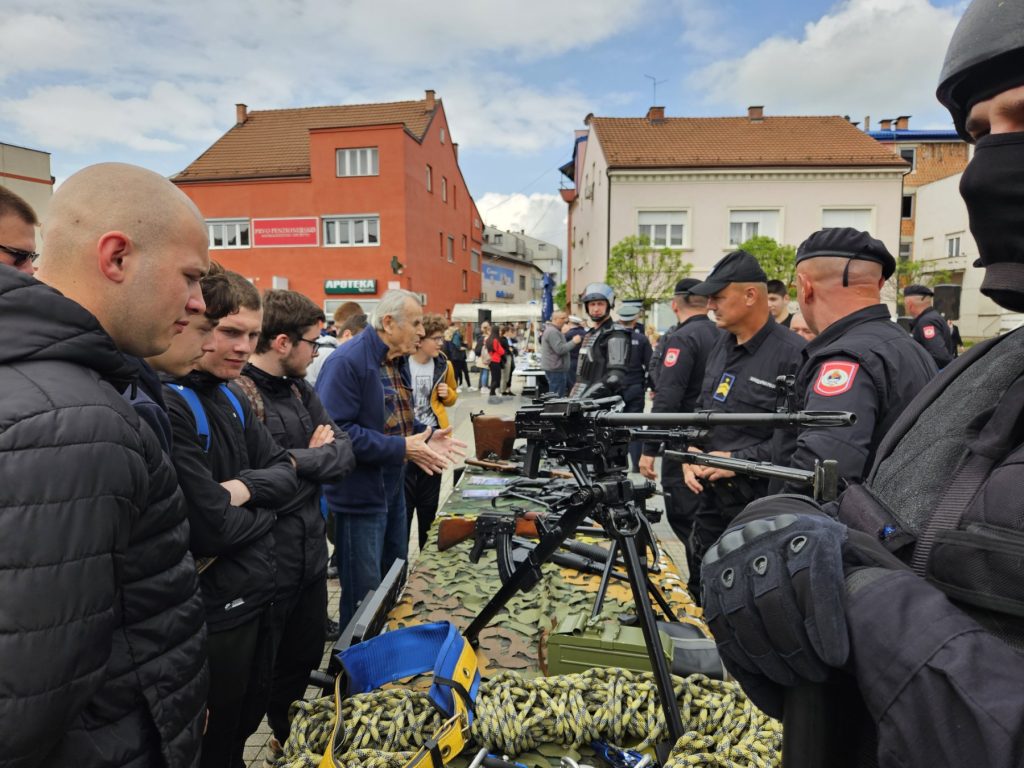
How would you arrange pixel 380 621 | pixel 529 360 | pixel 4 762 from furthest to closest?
pixel 529 360
pixel 380 621
pixel 4 762

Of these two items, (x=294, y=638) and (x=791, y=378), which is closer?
(x=294, y=638)

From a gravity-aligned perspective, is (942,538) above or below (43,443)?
below

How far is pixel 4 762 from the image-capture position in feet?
3.07

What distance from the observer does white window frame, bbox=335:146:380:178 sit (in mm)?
26297

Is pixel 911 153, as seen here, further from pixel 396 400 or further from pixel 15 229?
pixel 15 229

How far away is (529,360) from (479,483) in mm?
13516

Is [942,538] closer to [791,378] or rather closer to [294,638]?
[791,378]

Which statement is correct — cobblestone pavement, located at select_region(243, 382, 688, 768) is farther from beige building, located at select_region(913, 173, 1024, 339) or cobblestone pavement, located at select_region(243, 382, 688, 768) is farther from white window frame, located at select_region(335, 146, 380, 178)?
beige building, located at select_region(913, 173, 1024, 339)

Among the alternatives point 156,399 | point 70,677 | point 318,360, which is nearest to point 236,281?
point 156,399

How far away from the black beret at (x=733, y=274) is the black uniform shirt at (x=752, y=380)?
26 centimetres

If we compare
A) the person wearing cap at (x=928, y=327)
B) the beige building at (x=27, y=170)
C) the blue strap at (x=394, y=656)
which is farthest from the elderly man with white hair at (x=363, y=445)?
the beige building at (x=27, y=170)

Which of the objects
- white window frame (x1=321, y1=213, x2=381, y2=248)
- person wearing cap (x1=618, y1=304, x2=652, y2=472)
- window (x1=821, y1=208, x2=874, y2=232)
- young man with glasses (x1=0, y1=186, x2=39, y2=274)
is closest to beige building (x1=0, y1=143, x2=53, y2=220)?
young man with glasses (x1=0, y1=186, x2=39, y2=274)

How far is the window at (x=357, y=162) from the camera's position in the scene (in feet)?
86.2

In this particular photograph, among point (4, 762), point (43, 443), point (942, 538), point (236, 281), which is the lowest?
point (4, 762)
